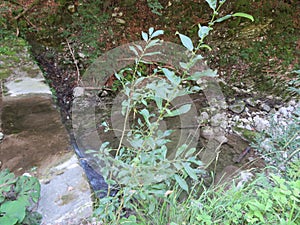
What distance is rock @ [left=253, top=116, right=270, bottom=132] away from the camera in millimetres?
2889

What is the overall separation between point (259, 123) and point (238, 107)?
1.20 ft

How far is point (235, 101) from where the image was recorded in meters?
3.35

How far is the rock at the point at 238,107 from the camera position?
126 inches

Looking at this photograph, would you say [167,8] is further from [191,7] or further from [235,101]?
[235,101]

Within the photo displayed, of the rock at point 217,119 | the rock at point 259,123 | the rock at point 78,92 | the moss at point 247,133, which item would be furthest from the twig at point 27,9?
the rock at point 259,123

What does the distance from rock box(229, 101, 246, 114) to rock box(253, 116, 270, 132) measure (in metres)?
0.21

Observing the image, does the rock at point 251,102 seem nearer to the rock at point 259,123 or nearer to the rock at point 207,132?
the rock at point 259,123

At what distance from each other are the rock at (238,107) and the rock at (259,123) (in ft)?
0.69

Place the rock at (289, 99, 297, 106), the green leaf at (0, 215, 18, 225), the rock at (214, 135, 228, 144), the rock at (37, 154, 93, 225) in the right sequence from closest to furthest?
the green leaf at (0, 215, 18, 225) < the rock at (37, 154, 93, 225) < the rock at (214, 135, 228, 144) < the rock at (289, 99, 297, 106)

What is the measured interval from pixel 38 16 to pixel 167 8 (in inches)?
74.0

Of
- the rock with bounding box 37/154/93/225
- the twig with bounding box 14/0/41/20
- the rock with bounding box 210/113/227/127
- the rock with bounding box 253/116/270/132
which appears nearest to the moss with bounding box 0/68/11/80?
the twig with bounding box 14/0/41/20

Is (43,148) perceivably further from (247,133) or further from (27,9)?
(27,9)

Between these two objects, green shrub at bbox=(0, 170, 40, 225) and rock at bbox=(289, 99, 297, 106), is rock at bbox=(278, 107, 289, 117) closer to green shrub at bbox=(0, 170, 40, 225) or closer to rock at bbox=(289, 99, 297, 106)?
rock at bbox=(289, 99, 297, 106)

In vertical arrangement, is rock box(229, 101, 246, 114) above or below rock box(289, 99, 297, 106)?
above
